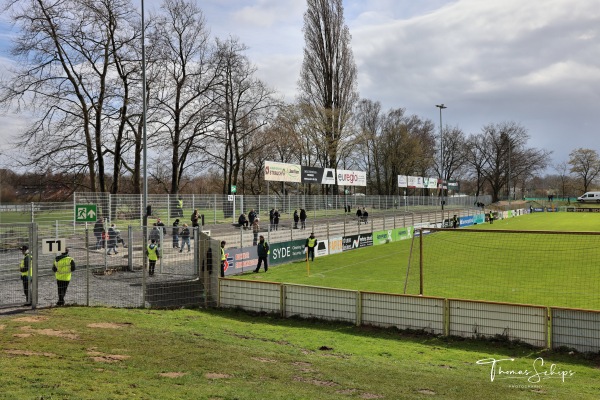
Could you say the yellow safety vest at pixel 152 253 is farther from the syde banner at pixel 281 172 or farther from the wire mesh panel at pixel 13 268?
the syde banner at pixel 281 172

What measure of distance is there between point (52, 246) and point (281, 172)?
22.9 metres

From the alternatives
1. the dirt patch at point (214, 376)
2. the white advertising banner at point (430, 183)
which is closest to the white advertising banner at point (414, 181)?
the white advertising banner at point (430, 183)

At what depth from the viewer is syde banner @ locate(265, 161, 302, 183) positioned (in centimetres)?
3309

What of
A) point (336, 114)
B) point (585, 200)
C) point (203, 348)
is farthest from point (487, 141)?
point (203, 348)

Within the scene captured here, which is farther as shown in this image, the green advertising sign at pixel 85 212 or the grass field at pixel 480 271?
the green advertising sign at pixel 85 212

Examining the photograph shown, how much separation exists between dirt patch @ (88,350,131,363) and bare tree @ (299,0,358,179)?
50.6 meters

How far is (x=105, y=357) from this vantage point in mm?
8242

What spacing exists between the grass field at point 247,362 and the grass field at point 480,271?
238 inches

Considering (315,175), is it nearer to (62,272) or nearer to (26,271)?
(62,272)

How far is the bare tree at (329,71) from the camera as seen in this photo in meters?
58.4

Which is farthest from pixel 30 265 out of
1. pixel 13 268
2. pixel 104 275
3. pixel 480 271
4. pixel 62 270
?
pixel 480 271

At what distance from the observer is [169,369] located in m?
7.89

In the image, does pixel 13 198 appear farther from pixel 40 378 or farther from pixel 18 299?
pixel 40 378

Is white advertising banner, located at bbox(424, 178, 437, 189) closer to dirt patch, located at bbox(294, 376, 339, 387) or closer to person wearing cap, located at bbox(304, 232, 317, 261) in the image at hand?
person wearing cap, located at bbox(304, 232, 317, 261)
